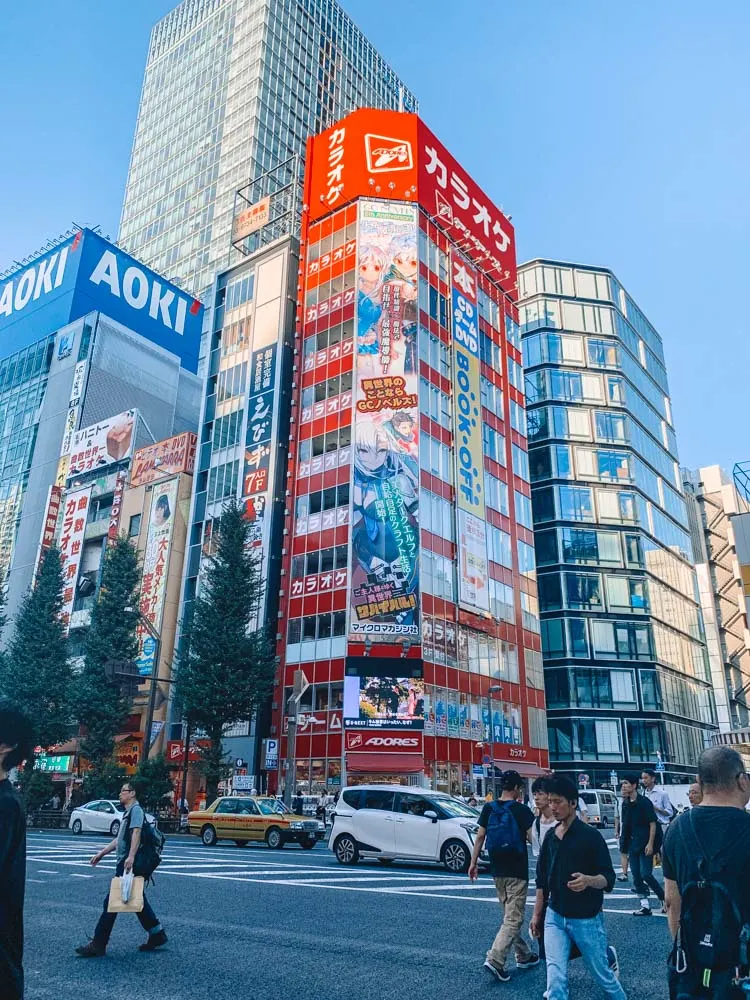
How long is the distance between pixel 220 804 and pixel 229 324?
35.9 meters

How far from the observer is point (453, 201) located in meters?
52.7

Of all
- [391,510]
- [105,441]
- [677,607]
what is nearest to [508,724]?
[391,510]

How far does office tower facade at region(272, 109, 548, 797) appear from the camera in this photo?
124ft

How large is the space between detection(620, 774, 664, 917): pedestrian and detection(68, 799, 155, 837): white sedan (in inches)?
818

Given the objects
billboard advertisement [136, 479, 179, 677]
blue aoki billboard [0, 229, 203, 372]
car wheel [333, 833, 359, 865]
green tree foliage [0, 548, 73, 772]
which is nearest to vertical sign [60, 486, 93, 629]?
billboard advertisement [136, 479, 179, 677]

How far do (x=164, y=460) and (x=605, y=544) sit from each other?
110ft

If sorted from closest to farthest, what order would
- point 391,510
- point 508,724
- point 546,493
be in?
point 391,510, point 508,724, point 546,493

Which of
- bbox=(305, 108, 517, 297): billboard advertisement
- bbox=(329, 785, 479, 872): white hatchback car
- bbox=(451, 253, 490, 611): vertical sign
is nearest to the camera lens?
bbox=(329, 785, 479, 872): white hatchback car

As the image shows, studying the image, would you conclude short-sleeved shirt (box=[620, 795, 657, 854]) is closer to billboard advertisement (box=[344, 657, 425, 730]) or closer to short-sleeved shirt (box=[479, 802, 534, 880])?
short-sleeved shirt (box=[479, 802, 534, 880])

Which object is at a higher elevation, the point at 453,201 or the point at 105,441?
the point at 453,201

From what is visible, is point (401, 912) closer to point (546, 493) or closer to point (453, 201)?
point (453, 201)

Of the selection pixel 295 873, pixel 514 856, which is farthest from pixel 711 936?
pixel 295 873

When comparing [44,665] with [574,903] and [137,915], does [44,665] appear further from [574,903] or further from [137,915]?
[574,903]

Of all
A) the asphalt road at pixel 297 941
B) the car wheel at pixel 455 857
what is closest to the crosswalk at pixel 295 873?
the asphalt road at pixel 297 941
